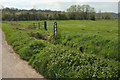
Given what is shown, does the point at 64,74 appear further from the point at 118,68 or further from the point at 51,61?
the point at 118,68

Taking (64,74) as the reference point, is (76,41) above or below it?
above

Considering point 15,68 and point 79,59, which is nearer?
point 79,59

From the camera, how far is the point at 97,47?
9.39m

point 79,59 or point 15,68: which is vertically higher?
point 79,59

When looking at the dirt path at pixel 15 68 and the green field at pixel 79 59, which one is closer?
the green field at pixel 79 59

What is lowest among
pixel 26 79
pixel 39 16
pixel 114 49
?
pixel 26 79

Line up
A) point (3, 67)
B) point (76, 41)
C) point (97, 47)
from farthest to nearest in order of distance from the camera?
1. point (76, 41)
2. point (97, 47)
3. point (3, 67)

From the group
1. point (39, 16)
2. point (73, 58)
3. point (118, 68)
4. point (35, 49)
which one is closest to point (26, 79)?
point (73, 58)

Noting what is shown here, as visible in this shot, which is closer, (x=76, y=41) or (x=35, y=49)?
(x=35, y=49)

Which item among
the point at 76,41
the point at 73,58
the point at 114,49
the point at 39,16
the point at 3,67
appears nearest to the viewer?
the point at 73,58

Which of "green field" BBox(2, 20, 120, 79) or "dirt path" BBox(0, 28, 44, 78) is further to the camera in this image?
"dirt path" BBox(0, 28, 44, 78)

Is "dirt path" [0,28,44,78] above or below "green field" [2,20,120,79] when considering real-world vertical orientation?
below

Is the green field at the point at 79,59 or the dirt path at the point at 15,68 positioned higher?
the green field at the point at 79,59

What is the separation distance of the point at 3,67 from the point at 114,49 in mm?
6352
